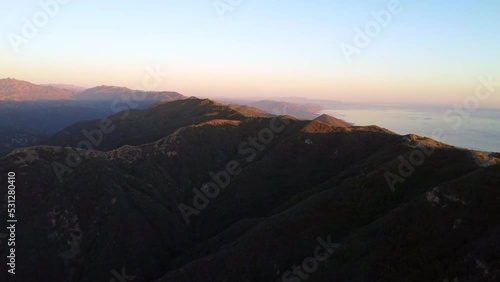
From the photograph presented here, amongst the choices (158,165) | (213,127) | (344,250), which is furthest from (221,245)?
(213,127)

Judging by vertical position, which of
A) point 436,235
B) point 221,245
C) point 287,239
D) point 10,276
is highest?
point 436,235

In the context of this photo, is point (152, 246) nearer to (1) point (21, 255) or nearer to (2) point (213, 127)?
(1) point (21, 255)

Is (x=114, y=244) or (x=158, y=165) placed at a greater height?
(x=158, y=165)

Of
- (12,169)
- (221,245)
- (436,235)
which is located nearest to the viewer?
(436,235)

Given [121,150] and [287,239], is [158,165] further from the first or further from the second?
[287,239]

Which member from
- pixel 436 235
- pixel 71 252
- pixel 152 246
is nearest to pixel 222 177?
pixel 152 246

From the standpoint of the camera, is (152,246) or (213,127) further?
(213,127)

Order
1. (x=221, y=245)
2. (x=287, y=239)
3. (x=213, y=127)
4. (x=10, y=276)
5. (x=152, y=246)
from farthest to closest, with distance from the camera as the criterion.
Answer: (x=213, y=127) → (x=152, y=246) → (x=221, y=245) → (x=10, y=276) → (x=287, y=239)
